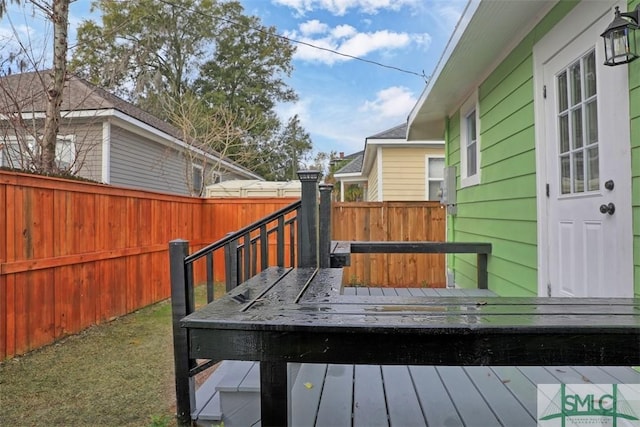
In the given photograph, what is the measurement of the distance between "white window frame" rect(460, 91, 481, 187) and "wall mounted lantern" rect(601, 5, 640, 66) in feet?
7.87

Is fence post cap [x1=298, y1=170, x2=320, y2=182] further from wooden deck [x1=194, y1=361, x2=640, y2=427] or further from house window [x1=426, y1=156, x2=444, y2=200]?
house window [x1=426, y1=156, x2=444, y2=200]

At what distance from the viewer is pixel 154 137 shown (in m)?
8.64

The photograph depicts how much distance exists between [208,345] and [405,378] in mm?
1467

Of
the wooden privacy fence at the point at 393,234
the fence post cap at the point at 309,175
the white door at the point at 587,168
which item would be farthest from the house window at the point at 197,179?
the white door at the point at 587,168

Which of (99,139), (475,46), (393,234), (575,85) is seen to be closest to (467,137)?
(475,46)

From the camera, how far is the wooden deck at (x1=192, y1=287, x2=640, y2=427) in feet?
6.39

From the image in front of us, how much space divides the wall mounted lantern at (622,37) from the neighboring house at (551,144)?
52 millimetres

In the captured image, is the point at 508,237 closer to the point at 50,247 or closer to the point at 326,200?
the point at 326,200

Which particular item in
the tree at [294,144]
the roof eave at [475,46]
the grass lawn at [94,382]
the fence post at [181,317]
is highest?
the tree at [294,144]

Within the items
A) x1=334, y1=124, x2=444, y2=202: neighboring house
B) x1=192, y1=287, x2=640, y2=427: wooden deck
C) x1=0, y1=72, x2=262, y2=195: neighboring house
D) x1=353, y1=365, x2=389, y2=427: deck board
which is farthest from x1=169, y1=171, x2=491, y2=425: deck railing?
x1=334, y1=124, x2=444, y2=202: neighboring house

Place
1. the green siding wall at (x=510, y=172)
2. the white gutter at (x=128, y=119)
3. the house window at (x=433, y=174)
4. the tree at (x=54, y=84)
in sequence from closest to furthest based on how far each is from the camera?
the green siding wall at (x=510, y=172) < the tree at (x=54, y=84) < the white gutter at (x=128, y=119) < the house window at (x=433, y=174)

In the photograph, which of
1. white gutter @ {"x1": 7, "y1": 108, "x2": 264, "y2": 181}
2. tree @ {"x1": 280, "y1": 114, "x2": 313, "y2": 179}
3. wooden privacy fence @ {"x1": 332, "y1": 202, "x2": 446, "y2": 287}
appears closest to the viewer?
wooden privacy fence @ {"x1": 332, "y1": 202, "x2": 446, "y2": 287}

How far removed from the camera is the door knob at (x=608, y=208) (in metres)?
2.15

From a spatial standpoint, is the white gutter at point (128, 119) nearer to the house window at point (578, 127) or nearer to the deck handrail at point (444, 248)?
the deck handrail at point (444, 248)
